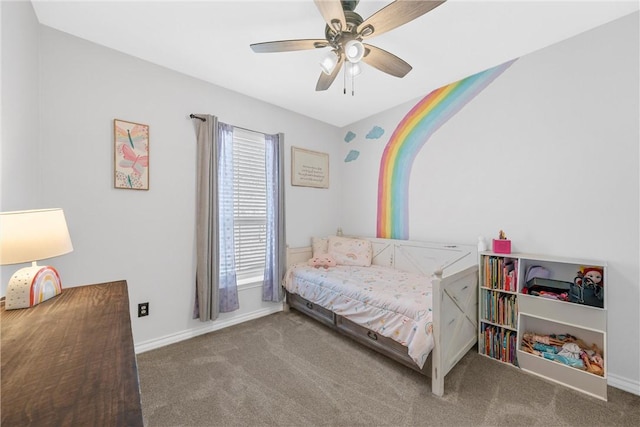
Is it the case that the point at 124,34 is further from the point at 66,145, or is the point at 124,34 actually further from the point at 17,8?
the point at 66,145

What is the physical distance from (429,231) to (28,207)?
11.1 ft

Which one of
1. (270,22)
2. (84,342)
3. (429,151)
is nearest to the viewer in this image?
(84,342)

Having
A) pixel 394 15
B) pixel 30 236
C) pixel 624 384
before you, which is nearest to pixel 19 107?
pixel 30 236

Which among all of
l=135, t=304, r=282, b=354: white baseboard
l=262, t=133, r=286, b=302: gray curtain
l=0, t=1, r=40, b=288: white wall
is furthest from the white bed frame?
l=0, t=1, r=40, b=288: white wall

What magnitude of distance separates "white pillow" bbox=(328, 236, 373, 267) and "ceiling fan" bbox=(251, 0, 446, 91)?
202cm

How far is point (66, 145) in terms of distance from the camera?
1948 millimetres

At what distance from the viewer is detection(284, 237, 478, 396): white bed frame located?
172 centimetres

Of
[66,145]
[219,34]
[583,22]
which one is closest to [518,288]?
[583,22]

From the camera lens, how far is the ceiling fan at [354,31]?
A: 135cm

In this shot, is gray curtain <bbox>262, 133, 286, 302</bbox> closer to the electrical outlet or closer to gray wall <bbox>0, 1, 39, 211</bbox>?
the electrical outlet

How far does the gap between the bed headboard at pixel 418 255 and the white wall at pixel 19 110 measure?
2264mm

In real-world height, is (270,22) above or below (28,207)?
above

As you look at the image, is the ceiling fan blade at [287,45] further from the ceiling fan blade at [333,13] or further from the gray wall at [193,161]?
the gray wall at [193,161]

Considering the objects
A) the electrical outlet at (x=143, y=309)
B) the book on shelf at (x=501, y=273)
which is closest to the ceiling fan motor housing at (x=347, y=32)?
the book on shelf at (x=501, y=273)
